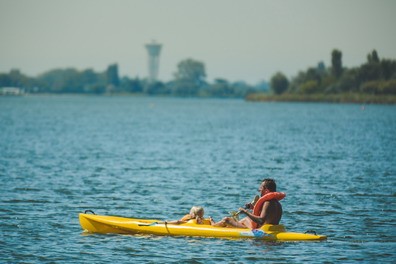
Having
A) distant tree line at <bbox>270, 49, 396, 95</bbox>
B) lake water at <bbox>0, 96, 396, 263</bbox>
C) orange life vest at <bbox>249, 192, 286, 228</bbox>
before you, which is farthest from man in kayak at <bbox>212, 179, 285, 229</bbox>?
distant tree line at <bbox>270, 49, 396, 95</bbox>

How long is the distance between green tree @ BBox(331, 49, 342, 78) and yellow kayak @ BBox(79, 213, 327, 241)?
163472 mm

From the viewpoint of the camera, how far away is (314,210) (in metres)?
27.0

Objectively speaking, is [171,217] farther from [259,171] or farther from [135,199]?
[259,171]

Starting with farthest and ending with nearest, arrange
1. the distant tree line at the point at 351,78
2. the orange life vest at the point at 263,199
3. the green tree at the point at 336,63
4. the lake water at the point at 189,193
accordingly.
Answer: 1. the green tree at the point at 336,63
2. the distant tree line at the point at 351,78
3. the orange life vest at the point at 263,199
4. the lake water at the point at 189,193

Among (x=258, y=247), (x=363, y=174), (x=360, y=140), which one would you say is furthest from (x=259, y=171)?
(x=360, y=140)

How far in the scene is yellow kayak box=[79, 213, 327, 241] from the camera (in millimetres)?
21422

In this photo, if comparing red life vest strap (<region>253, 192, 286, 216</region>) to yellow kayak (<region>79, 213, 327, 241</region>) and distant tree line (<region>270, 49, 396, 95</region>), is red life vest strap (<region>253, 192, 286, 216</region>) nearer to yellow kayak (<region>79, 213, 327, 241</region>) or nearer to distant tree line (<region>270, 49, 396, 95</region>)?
yellow kayak (<region>79, 213, 327, 241</region>)

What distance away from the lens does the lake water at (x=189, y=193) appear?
20594 millimetres

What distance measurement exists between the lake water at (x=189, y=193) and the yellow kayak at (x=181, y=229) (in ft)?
0.68

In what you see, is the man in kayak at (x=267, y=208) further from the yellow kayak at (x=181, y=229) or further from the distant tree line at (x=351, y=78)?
the distant tree line at (x=351, y=78)

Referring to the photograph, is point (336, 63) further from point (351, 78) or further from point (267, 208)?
point (267, 208)

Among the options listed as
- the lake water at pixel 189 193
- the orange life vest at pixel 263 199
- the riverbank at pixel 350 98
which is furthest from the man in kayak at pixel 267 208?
the riverbank at pixel 350 98

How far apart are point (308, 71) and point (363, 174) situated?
159 meters

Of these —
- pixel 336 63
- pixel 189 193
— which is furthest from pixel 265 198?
pixel 336 63
